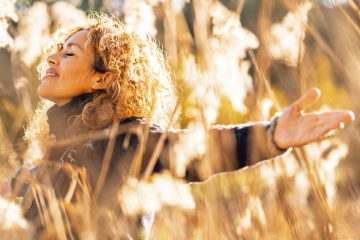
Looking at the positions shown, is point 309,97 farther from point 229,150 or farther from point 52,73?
point 52,73

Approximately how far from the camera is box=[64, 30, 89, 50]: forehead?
6.59ft

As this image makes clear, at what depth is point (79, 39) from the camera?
6.68 feet

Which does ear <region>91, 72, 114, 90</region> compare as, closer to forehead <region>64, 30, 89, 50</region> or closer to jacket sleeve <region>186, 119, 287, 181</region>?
forehead <region>64, 30, 89, 50</region>

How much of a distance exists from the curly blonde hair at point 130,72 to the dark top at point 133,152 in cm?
8

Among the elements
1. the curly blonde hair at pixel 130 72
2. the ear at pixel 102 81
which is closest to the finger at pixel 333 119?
the curly blonde hair at pixel 130 72

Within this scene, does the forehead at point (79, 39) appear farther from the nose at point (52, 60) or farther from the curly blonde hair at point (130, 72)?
the nose at point (52, 60)

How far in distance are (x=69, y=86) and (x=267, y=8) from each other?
74 centimetres

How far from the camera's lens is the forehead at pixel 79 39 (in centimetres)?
201

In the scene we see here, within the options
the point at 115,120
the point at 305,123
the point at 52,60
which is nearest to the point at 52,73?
the point at 52,60

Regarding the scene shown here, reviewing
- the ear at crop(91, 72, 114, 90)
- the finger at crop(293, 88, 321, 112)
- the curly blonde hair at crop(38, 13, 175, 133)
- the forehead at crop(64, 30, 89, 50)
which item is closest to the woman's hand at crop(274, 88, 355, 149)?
the finger at crop(293, 88, 321, 112)

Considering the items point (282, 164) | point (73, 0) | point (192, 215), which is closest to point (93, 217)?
point (192, 215)

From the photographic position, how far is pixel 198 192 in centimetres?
140

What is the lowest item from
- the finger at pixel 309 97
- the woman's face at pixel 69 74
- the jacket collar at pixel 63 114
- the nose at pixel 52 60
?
the jacket collar at pixel 63 114

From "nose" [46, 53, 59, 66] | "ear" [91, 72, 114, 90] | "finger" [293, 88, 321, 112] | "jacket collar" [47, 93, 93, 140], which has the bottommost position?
"jacket collar" [47, 93, 93, 140]
